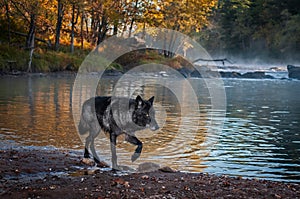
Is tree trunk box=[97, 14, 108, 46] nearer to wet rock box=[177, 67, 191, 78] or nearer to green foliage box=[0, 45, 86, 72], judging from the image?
green foliage box=[0, 45, 86, 72]

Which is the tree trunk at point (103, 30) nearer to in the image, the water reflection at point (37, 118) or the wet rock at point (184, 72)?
the wet rock at point (184, 72)

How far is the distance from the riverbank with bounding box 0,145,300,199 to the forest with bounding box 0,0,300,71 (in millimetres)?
24578

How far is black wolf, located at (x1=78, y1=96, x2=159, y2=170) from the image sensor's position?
25.2 ft

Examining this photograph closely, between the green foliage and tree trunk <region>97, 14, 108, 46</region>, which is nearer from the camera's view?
the green foliage

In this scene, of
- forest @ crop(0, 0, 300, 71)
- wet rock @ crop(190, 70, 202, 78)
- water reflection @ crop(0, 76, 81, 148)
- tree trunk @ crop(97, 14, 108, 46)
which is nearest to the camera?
water reflection @ crop(0, 76, 81, 148)

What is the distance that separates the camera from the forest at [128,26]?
111 feet

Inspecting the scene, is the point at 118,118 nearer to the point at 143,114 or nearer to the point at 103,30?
the point at 143,114

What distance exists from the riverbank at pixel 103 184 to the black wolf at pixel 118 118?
2.26ft

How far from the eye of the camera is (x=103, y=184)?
617cm

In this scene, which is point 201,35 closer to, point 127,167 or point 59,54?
point 59,54

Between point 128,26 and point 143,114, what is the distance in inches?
1667

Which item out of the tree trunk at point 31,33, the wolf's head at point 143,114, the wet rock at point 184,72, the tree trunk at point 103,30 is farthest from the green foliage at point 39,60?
the wolf's head at point 143,114

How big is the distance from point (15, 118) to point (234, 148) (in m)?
6.15

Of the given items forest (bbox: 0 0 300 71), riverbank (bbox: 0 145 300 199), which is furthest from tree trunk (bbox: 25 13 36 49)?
riverbank (bbox: 0 145 300 199)
